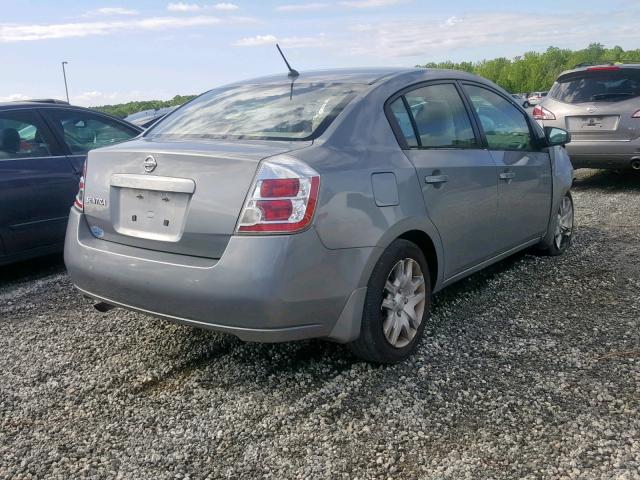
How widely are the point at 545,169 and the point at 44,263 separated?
4.56 m

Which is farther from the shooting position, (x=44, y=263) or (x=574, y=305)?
(x=44, y=263)

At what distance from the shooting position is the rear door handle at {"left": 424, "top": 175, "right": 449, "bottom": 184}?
360 cm

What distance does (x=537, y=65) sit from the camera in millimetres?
121312

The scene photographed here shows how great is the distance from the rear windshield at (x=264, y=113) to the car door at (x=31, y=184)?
1.86 m

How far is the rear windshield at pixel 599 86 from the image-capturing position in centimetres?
858

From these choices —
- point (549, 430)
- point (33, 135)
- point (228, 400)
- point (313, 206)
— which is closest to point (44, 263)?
point (33, 135)

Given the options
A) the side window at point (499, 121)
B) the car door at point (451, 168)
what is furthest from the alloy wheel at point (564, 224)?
the car door at point (451, 168)

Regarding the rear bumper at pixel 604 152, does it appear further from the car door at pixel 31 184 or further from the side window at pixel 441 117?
the car door at pixel 31 184

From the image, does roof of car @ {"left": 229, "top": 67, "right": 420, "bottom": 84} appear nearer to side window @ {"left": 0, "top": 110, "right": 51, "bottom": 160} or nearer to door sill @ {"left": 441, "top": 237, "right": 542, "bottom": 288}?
door sill @ {"left": 441, "top": 237, "right": 542, "bottom": 288}

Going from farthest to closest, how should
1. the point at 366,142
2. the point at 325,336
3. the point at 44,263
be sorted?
the point at 44,263, the point at 366,142, the point at 325,336

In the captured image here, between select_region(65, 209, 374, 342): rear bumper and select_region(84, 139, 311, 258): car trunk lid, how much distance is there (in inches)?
3.4

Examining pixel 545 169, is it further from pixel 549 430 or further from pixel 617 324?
pixel 549 430

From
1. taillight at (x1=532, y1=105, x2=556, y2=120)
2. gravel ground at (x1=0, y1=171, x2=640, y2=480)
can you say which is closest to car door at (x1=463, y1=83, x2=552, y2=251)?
A: gravel ground at (x1=0, y1=171, x2=640, y2=480)

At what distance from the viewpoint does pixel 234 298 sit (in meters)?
2.88
